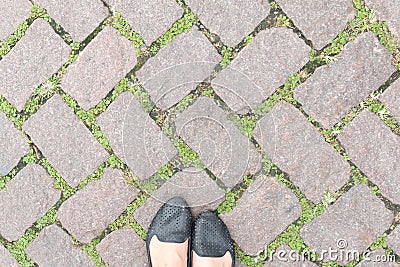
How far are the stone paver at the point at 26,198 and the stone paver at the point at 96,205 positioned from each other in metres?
0.12

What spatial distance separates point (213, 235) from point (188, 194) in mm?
273

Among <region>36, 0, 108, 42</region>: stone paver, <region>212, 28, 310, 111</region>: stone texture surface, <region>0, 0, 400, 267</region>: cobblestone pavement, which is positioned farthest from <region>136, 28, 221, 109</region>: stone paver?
<region>36, 0, 108, 42</region>: stone paver

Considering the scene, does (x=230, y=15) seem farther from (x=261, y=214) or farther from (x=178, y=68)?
(x=261, y=214)

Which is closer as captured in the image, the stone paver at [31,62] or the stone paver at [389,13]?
the stone paver at [389,13]

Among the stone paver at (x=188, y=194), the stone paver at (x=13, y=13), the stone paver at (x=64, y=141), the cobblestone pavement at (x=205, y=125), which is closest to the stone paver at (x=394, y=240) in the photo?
the cobblestone pavement at (x=205, y=125)

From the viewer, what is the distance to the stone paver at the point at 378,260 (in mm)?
2516

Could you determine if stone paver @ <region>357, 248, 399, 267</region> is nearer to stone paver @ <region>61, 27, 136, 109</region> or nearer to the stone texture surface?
the stone texture surface

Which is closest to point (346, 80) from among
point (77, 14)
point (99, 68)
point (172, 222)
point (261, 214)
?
point (261, 214)

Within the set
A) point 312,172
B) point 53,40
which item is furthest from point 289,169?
point 53,40

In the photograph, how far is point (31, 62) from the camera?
8.52 ft

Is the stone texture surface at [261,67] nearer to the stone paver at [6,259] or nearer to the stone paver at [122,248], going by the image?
the stone paver at [122,248]

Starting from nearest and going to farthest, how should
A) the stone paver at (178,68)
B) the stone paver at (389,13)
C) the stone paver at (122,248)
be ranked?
1. the stone paver at (389,13)
2. the stone paver at (178,68)
3. the stone paver at (122,248)

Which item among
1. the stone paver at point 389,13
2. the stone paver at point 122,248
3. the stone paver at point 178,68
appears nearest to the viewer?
the stone paver at point 389,13

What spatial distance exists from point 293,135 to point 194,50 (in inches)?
28.4
